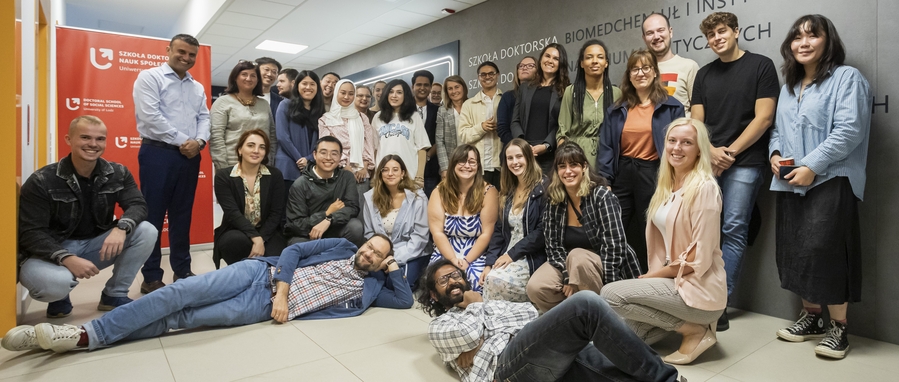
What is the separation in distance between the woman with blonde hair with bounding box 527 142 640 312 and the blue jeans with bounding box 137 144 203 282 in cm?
252

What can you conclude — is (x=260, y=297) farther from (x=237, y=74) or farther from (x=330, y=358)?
(x=237, y=74)

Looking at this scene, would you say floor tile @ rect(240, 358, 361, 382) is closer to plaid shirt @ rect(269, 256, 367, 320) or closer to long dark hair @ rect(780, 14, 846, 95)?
plaid shirt @ rect(269, 256, 367, 320)

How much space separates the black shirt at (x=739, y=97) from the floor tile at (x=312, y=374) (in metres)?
2.40

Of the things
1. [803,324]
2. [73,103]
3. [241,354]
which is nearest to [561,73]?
[803,324]

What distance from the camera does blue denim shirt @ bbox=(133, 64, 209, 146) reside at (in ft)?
11.2

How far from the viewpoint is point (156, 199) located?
137 inches

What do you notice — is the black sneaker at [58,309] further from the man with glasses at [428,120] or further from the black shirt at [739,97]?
the black shirt at [739,97]

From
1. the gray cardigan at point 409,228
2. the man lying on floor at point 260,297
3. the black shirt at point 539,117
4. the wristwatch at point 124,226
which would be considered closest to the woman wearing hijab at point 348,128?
the gray cardigan at point 409,228

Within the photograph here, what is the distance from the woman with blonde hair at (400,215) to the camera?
3635 mm

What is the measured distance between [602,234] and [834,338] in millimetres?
1196

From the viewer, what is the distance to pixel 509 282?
291cm

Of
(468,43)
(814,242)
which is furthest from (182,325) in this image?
(468,43)

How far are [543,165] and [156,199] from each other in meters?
2.71

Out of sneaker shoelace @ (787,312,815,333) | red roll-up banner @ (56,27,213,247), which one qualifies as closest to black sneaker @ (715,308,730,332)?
sneaker shoelace @ (787,312,815,333)
